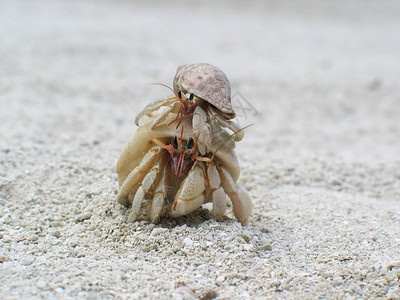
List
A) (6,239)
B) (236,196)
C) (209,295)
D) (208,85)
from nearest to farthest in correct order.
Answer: (209,295) < (208,85) < (6,239) < (236,196)

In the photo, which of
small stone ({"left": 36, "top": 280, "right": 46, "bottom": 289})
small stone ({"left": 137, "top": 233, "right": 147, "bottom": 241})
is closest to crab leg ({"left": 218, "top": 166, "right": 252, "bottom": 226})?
small stone ({"left": 137, "top": 233, "right": 147, "bottom": 241})

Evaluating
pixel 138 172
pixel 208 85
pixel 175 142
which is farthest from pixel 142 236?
pixel 208 85

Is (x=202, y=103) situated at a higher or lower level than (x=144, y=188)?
higher

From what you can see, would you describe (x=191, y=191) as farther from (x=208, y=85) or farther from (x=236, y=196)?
(x=208, y=85)

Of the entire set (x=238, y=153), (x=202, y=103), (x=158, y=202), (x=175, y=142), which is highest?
(x=202, y=103)

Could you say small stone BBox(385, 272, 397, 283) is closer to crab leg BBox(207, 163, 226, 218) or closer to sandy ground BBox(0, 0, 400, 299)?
sandy ground BBox(0, 0, 400, 299)

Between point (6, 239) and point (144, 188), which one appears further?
point (144, 188)
